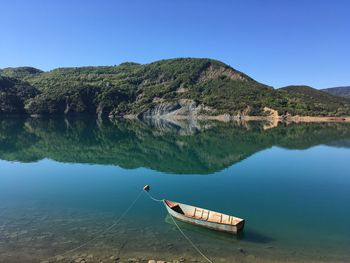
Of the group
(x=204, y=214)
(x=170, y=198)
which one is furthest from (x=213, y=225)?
(x=170, y=198)

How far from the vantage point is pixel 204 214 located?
24578 millimetres

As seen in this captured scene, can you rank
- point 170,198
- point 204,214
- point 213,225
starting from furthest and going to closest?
1. point 170,198
2. point 204,214
3. point 213,225

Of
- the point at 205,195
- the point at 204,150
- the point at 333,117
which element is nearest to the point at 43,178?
the point at 205,195

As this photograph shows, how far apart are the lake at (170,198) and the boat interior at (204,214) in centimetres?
93

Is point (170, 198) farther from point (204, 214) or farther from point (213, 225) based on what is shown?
point (213, 225)

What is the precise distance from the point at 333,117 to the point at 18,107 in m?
148

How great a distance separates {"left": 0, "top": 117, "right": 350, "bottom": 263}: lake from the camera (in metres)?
21.1

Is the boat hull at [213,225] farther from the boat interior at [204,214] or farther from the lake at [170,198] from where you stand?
the lake at [170,198]

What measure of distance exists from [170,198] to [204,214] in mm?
8936

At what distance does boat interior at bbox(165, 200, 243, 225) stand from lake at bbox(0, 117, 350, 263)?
93 cm

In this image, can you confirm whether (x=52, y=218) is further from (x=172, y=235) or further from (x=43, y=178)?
(x=43, y=178)

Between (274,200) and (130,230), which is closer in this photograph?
(130,230)

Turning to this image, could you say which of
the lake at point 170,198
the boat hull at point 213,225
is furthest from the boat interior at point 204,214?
the lake at point 170,198

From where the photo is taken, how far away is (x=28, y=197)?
109ft
